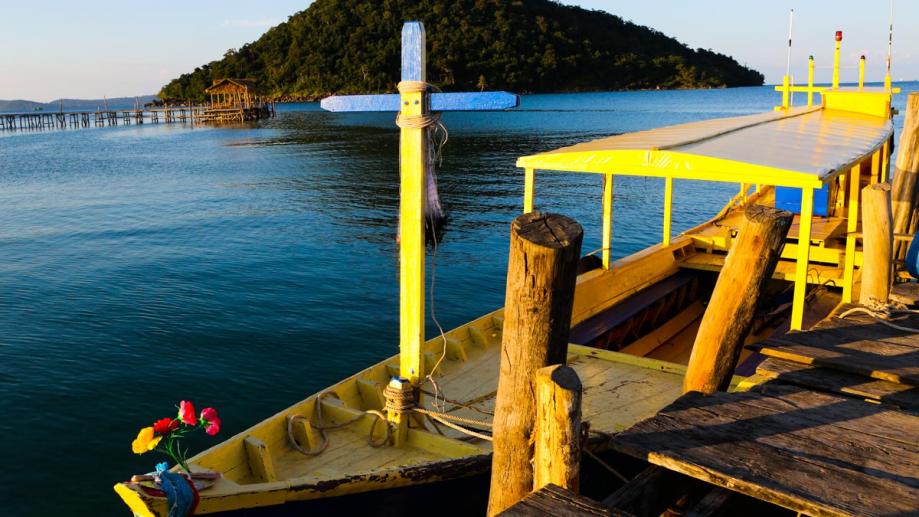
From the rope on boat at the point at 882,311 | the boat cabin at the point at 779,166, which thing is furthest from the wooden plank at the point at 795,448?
the rope on boat at the point at 882,311

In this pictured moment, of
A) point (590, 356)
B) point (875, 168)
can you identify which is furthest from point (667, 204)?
point (875, 168)

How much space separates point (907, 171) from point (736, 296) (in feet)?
22.1

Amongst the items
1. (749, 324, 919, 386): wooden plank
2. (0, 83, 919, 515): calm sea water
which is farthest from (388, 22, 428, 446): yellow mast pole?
(0, 83, 919, 515): calm sea water

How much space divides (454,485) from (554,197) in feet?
102

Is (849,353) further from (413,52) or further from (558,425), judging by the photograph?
(413,52)

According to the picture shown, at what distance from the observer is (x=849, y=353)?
20.5ft

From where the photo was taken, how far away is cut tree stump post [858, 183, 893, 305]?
25.2 ft

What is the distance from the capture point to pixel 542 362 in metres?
4.43

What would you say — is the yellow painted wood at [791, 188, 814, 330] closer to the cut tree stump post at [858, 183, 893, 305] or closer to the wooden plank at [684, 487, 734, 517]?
the cut tree stump post at [858, 183, 893, 305]

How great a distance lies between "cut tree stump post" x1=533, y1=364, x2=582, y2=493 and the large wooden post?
0.31 metres

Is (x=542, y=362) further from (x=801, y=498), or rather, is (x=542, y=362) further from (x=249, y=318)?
(x=249, y=318)

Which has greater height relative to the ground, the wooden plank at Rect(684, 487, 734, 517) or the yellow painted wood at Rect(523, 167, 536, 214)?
the yellow painted wood at Rect(523, 167, 536, 214)

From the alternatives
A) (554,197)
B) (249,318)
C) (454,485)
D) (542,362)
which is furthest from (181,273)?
(554,197)

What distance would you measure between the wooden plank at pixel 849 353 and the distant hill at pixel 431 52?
13409 centimetres
